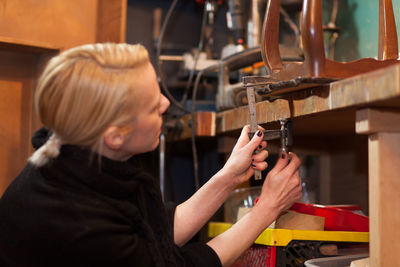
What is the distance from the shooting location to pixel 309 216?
45.6 inches

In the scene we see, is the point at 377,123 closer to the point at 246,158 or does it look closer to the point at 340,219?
the point at 246,158

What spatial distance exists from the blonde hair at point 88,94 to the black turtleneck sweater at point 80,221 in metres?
0.05

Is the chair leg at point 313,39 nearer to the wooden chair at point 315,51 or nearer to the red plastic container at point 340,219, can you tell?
the wooden chair at point 315,51

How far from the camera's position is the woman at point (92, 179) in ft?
2.93

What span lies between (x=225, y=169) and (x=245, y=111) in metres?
0.24

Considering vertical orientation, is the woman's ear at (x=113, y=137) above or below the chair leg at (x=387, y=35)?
below

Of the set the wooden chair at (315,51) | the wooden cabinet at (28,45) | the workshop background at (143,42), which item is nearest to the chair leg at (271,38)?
the wooden chair at (315,51)

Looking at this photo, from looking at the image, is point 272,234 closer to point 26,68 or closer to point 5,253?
point 5,253

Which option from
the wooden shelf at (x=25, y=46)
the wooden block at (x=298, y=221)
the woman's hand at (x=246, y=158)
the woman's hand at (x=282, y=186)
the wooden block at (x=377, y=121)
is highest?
the wooden shelf at (x=25, y=46)

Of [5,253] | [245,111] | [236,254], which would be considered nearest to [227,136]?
[245,111]

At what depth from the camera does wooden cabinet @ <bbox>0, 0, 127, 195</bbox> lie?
5.24 feet

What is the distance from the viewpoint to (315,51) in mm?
923

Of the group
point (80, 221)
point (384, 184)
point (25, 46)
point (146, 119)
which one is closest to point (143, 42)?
point (25, 46)

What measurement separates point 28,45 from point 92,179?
0.78 metres
